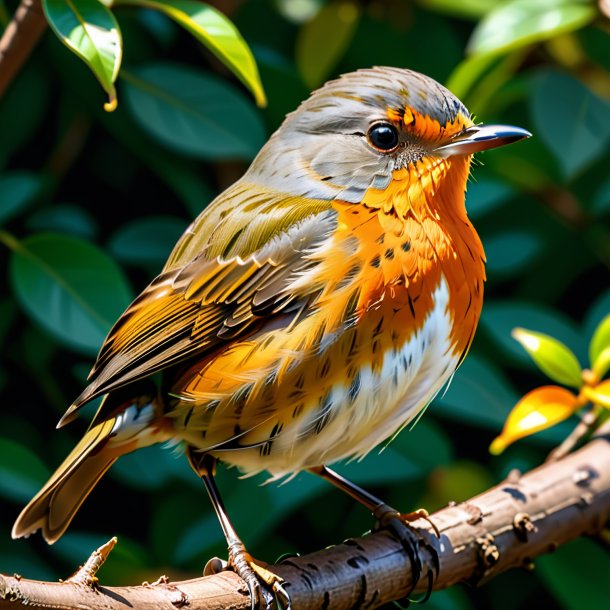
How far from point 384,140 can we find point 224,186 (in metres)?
0.80

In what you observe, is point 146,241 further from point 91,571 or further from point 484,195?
point 91,571

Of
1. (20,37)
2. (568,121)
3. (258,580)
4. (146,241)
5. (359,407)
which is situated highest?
(568,121)

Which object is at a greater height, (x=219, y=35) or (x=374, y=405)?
(x=219, y=35)

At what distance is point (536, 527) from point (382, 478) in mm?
323

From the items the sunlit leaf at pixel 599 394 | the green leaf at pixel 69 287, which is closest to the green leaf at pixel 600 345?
the sunlit leaf at pixel 599 394

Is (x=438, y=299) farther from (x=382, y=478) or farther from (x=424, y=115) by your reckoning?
(x=382, y=478)

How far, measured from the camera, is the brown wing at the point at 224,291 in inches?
67.2

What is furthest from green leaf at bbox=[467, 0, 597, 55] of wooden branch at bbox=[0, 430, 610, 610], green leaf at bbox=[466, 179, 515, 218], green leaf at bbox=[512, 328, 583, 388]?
wooden branch at bbox=[0, 430, 610, 610]

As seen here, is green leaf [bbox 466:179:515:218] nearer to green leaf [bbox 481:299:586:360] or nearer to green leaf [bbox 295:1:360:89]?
green leaf [bbox 481:299:586:360]

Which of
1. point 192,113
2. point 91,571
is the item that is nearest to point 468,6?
point 192,113

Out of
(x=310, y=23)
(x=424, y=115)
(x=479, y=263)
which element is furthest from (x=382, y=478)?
(x=310, y=23)

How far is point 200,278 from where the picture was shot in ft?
5.87

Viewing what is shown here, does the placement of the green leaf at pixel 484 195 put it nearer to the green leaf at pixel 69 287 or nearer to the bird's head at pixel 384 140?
the bird's head at pixel 384 140

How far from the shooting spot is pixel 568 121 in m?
2.37
